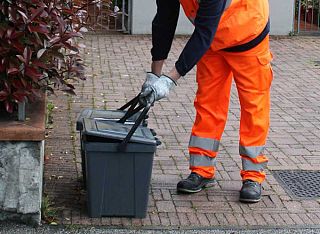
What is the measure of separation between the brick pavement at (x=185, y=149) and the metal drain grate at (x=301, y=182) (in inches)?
3.2

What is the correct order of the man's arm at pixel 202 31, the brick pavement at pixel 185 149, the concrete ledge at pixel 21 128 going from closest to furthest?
the concrete ledge at pixel 21 128, the man's arm at pixel 202 31, the brick pavement at pixel 185 149

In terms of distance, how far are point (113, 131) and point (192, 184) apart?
3.06ft

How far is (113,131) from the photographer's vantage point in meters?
4.73

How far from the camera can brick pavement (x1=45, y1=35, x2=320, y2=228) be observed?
Answer: 504cm

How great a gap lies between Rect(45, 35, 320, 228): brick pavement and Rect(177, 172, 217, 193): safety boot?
0.05m

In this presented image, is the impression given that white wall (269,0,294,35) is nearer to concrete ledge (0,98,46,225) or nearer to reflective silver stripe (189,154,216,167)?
reflective silver stripe (189,154,216,167)

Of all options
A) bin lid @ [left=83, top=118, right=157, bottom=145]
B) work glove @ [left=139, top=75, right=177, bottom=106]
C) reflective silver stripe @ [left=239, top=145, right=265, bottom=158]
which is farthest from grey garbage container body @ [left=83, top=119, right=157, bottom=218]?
reflective silver stripe @ [left=239, top=145, right=265, bottom=158]

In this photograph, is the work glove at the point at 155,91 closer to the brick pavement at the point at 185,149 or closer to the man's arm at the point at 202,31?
the man's arm at the point at 202,31

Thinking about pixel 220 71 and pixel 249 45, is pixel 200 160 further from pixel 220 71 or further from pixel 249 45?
pixel 249 45

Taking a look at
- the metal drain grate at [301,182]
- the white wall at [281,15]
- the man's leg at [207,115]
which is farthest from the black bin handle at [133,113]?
the white wall at [281,15]

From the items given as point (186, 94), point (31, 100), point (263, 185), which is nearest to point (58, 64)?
point (31, 100)

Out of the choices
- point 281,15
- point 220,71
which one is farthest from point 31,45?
point 281,15

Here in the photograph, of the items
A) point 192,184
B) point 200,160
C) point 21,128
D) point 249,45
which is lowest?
point 192,184

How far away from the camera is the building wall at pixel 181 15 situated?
13.0 metres
